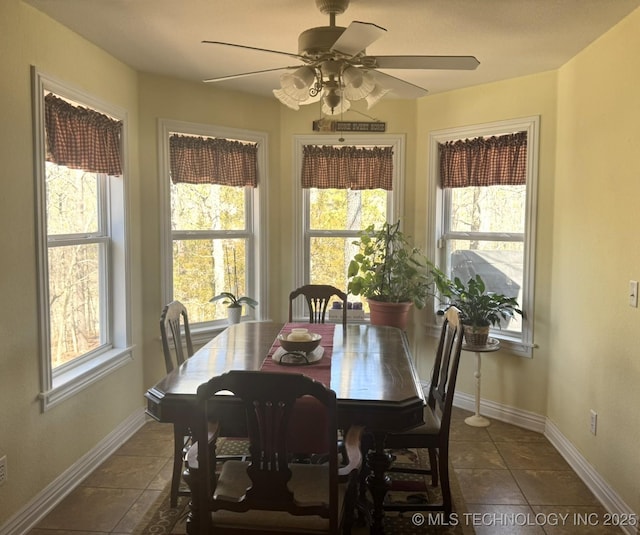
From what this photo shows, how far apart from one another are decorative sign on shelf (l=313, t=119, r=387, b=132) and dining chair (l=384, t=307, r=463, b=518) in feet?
6.60

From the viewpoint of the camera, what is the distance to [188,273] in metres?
4.07

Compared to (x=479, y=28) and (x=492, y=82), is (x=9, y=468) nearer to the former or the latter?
(x=479, y=28)

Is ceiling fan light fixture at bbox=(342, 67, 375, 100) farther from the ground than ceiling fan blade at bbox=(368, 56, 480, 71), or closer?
closer

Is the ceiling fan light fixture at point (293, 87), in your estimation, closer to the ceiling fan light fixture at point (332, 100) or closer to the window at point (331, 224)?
the ceiling fan light fixture at point (332, 100)

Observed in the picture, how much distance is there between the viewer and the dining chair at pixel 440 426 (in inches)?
95.9

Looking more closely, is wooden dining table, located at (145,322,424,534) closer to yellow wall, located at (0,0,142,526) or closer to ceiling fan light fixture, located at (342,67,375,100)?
yellow wall, located at (0,0,142,526)

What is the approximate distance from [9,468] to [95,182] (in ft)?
5.68

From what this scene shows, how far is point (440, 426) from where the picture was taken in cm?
246

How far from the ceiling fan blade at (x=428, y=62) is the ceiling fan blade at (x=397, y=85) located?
4.4 inches

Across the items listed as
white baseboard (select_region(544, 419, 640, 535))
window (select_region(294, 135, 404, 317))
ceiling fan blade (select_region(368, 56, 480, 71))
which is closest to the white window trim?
white baseboard (select_region(544, 419, 640, 535))

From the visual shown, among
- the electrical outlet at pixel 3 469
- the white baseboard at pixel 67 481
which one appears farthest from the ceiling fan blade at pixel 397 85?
the white baseboard at pixel 67 481

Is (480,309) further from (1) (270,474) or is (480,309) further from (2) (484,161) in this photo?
(1) (270,474)

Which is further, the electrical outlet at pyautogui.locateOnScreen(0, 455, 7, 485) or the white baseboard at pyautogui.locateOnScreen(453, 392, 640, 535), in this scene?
the white baseboard at pyautogui.locateOnScreen(453, 392, 640, 535)

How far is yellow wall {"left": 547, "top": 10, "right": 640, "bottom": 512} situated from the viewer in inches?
100
